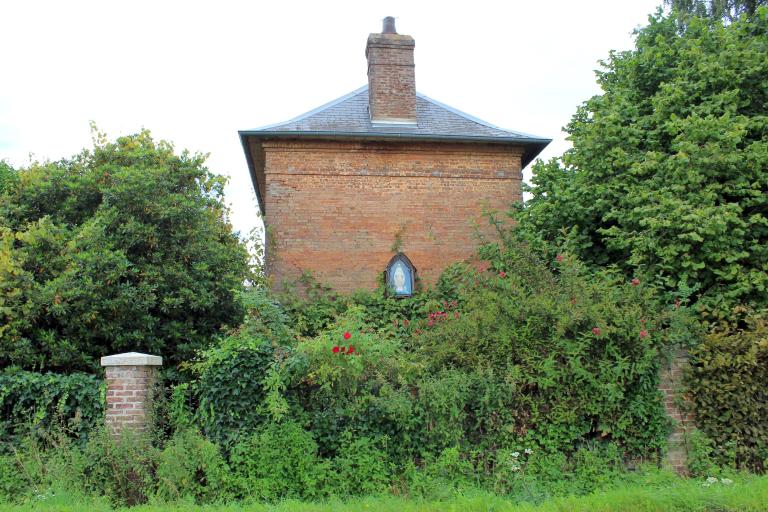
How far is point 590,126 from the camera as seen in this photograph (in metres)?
11.3

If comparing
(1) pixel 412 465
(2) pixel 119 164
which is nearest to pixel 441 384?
(1) pixel 412 465

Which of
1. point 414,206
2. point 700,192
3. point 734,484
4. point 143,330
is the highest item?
point 414,206

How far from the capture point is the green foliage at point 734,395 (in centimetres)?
745

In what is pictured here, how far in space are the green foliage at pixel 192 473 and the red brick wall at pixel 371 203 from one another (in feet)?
22.7

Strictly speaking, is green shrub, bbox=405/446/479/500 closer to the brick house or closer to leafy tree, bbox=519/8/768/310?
leafy tree, bbox=519/8/768/310

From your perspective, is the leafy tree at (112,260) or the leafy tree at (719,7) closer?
the leafy tree at (112,260)

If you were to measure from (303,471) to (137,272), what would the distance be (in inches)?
203

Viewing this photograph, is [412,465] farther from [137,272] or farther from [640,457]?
[137,272]

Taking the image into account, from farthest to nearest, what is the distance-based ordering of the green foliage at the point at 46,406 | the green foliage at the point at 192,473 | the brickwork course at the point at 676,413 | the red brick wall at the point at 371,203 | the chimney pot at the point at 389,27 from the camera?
the chimney pot at the point at 389,27 → the red brick wall at the point at 371,203 → the green foliage at the point at 46,406 → the brickwork course at the point at 676,413 → the green foliage at the point at 192,473

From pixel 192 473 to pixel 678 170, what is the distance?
26.0 feet

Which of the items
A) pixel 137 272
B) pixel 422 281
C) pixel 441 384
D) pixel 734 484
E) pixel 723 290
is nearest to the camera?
pixel 734 484

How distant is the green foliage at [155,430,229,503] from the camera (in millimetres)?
6840

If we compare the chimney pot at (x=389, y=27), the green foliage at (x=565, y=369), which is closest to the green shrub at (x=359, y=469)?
the green foliage at (x=565, y=369)

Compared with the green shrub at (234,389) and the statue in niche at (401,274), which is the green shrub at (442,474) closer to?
the green shrub at (234,389)
